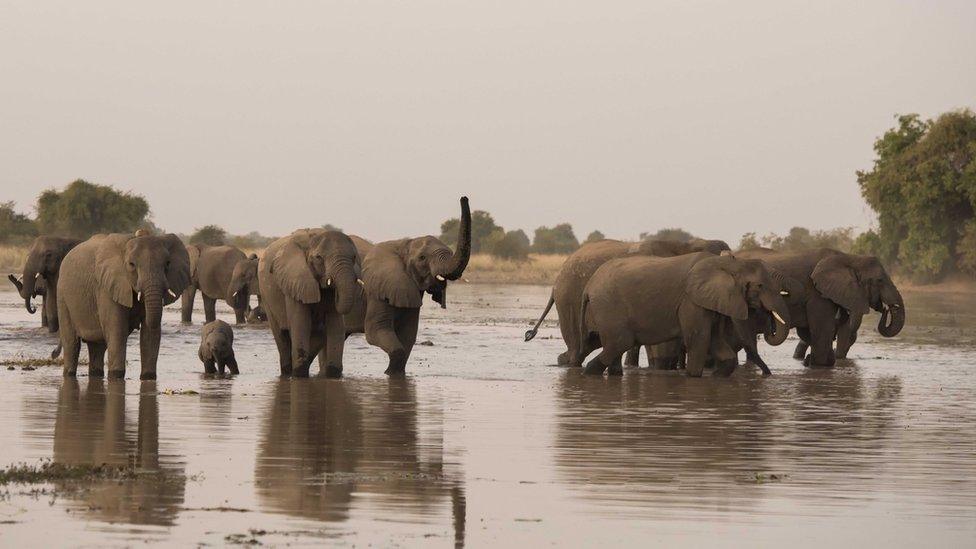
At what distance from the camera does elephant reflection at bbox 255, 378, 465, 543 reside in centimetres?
1088

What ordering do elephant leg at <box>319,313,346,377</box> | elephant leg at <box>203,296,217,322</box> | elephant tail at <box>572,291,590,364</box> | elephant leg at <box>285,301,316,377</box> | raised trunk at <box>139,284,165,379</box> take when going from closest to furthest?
raised trunk at <box>139,284,165,379</box> → elephant leg at <box>285,301,316,377</box> → elephant leg at <box>319,313,346,377</box> → elephant tail at <box>572,291,590,364</box> → elephant leg at <box>203,296,217,322</box>

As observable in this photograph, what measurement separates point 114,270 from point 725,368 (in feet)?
26.2

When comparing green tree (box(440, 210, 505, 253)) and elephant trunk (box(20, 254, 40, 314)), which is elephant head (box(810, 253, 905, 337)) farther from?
green tree (box(440, 210, 505, 253))

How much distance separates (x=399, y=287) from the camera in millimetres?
22203

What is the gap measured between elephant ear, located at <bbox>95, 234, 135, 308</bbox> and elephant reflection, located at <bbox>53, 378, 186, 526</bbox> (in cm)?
96

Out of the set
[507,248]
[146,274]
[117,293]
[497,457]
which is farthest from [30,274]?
[507,248]

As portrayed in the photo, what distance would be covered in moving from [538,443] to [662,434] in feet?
4.54

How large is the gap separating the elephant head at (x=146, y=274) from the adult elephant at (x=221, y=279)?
16878 millimetres

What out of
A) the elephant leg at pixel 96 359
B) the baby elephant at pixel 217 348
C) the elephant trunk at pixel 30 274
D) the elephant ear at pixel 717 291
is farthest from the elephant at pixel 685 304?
the elephant trunk at pixel 30 274

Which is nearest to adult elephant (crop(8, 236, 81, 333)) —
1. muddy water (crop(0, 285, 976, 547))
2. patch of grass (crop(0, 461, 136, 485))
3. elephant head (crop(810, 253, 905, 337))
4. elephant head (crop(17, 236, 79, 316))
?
elephant head (crop(17, 236, 79, 316))

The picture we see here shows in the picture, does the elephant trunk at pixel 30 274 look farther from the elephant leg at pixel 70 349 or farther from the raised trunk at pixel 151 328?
the raised trunk at pixel 151 328

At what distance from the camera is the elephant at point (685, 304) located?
22797 mm

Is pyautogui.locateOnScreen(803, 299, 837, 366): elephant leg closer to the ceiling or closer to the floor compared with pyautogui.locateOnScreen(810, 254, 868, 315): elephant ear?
closer to the floor

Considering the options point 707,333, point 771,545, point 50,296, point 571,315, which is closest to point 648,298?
point 707,333
